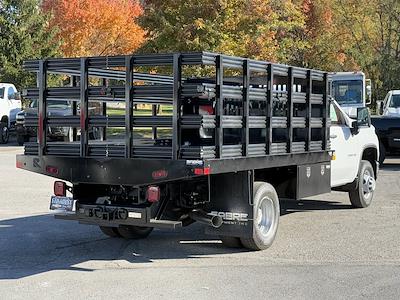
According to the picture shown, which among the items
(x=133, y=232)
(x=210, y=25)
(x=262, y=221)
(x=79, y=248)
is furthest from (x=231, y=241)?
(x=210, y=25)

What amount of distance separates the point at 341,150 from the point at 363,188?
1224 millimetres

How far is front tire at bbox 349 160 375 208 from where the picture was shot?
11.0 metres

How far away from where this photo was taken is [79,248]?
8086mm

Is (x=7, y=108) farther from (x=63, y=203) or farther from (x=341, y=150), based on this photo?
(x=63, y=203)

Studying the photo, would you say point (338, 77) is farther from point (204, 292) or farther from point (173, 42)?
point (204, 292)

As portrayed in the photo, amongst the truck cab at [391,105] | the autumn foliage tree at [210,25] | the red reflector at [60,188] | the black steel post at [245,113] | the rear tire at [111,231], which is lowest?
the rear tire at [111,231]

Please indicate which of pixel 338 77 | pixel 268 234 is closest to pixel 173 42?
pixel 338 77

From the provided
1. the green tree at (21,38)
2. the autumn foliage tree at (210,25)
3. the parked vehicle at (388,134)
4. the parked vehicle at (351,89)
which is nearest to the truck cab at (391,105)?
the parked vehicle at (351,89)

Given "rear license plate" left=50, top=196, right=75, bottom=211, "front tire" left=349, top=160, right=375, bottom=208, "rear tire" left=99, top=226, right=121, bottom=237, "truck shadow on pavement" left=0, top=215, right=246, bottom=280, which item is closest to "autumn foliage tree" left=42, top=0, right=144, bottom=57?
"front tire" left=349, top=160, right=375, bottom=208

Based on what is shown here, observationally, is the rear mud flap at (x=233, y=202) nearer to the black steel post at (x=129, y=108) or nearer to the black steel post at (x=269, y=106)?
the black steel post at (x=269, y=106)

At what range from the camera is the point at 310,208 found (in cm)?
1138

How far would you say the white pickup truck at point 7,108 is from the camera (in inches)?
1085

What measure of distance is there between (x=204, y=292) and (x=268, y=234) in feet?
6.86

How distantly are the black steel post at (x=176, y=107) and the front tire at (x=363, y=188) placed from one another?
5339 mm
